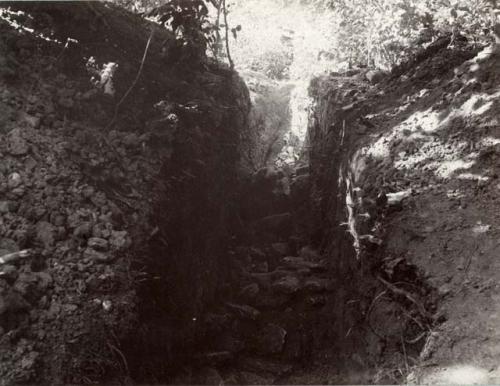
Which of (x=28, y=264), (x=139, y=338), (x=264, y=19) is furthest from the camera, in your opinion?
(x=264, y=19)

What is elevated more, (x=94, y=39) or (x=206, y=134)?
(x=94, y=39)

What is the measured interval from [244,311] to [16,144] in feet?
7.82

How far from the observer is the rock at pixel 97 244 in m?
2.82

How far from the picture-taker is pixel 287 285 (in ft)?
14.7

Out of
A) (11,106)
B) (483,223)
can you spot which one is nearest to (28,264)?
(11,106)

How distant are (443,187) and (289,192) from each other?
11.4 ft

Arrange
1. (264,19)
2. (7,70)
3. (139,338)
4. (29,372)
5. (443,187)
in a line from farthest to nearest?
1. (264,19)
2. (443,187)
3. (7,70)
4. (139,338)
5. (29,372)

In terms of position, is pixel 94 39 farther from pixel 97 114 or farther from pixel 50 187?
pixel 50 187

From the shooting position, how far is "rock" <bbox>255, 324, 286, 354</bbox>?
391cm

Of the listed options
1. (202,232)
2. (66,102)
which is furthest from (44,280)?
(202,232)

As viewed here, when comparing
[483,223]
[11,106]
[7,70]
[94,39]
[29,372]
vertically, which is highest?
[94,39]

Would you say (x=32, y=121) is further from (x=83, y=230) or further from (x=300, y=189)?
(x=300, y=189)

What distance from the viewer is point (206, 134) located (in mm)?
4590

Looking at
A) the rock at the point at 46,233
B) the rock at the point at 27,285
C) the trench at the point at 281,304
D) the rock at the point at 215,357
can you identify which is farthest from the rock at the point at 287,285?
the rock at the point at 27,285
